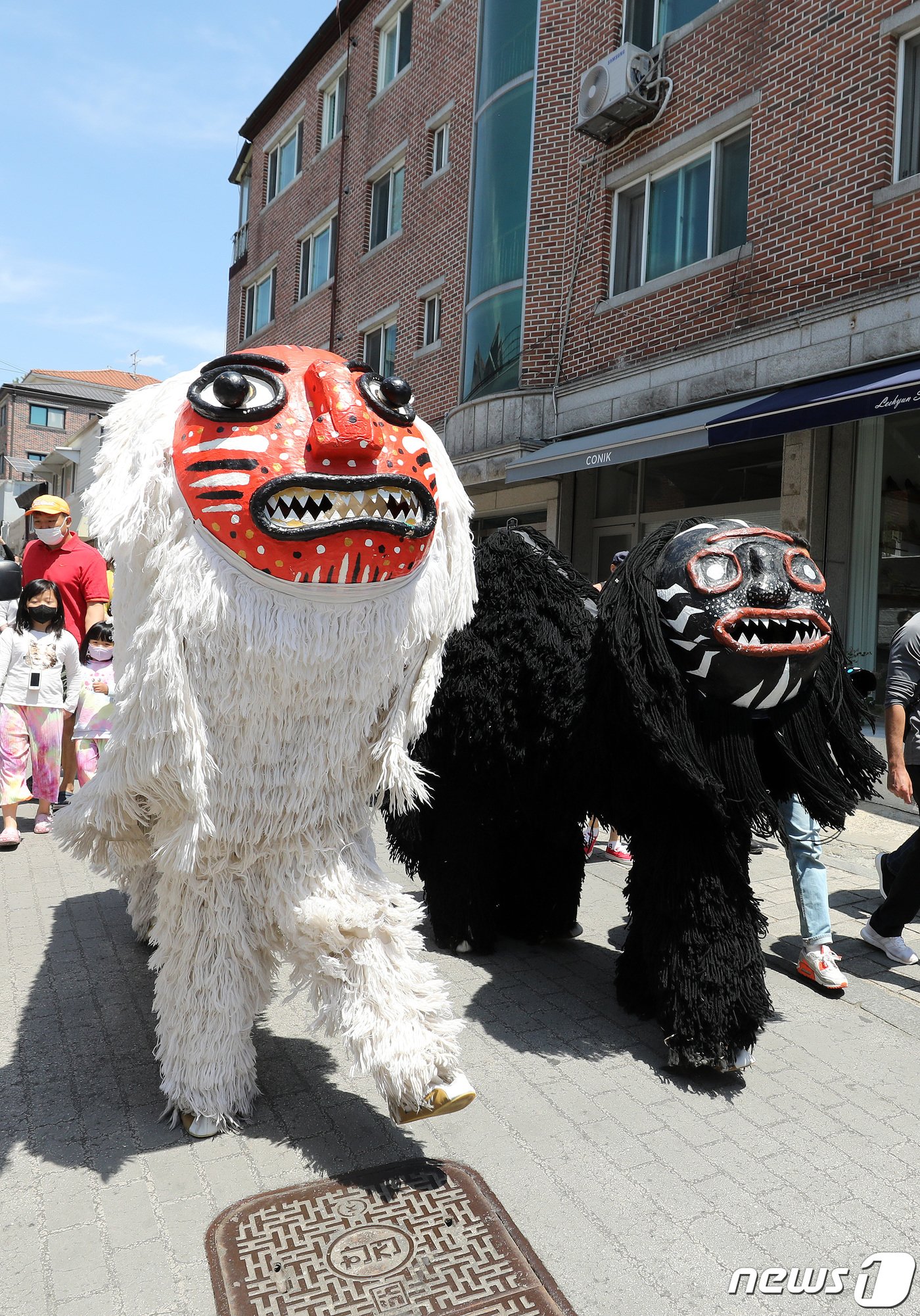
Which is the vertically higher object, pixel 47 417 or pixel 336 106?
pixel 47 417

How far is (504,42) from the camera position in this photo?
11430 millimetres

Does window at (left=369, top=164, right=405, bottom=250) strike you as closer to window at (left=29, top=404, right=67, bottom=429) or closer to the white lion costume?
the white lion costume

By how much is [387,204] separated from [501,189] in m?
4.81

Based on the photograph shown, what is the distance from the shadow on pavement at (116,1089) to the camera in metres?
2.54

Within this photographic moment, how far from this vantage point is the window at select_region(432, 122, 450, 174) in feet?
45.3

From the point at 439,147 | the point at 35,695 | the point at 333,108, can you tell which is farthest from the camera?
the point at 333,108

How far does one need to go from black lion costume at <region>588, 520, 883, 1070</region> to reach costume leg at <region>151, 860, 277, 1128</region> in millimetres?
1231

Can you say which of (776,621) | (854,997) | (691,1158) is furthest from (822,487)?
(691,1158)

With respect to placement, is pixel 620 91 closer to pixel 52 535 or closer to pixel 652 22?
pixel 652 22

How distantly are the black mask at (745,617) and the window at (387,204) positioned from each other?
13739 mm

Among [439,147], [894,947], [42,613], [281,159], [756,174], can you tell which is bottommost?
[894,947]

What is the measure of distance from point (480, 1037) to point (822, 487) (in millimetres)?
6273

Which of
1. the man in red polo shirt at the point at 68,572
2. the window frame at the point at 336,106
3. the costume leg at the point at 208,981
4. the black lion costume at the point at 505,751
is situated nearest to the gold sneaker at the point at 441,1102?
the costume leg at the point at 208,981

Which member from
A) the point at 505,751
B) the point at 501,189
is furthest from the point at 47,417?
the point at 505,751
